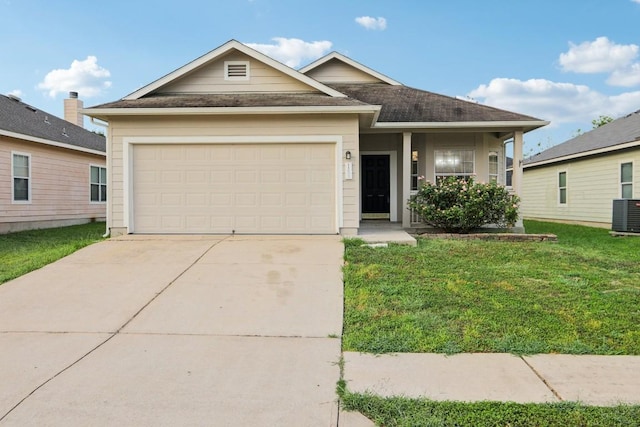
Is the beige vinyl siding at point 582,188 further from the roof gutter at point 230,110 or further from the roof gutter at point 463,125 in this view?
the roof gutter at point 230,110

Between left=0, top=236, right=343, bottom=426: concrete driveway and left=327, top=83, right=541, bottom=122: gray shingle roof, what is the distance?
5.75 m

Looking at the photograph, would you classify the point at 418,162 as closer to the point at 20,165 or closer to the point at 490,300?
the point at 490,300

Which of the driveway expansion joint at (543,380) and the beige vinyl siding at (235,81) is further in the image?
the beige vinyl siding at (235,81)

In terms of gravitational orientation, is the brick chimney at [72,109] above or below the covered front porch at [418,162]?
above

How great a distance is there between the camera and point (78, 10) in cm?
1351

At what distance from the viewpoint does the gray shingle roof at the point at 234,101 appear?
9438mm

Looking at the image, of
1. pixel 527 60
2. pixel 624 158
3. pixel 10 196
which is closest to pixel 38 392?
pixel 10 196

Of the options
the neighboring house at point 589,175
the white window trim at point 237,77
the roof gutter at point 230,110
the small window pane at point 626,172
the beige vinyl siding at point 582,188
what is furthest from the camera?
the beige vinyl siding at point 582,188

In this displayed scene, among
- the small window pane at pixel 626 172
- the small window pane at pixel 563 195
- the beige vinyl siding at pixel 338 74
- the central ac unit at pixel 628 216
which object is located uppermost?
the beige vinyl siding at pixel 338 74

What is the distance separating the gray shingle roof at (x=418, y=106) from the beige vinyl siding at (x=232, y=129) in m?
2.34

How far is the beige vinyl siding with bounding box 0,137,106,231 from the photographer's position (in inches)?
503

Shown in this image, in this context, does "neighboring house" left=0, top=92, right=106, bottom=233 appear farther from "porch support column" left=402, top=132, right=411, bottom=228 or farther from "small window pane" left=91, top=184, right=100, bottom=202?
"porch support column" left=402, top=132, right=411, bottom=228

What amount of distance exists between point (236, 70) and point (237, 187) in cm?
305

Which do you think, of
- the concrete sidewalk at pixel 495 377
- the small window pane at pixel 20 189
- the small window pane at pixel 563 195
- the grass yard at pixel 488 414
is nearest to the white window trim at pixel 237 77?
the small window pane at pixel 20 189
